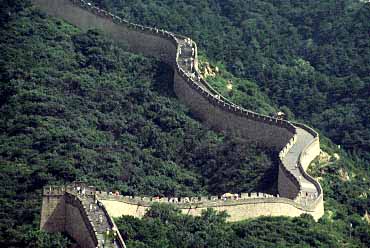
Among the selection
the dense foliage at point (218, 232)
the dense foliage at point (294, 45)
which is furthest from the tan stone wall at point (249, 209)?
the dense foliage at point (294, 45)

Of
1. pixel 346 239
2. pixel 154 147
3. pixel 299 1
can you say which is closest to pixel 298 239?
pixel 346 239

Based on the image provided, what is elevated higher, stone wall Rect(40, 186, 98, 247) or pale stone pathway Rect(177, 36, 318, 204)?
pale stone pathway Rect(177, 36, 318, 204)

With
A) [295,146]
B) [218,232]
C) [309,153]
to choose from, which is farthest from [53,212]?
[295,146]

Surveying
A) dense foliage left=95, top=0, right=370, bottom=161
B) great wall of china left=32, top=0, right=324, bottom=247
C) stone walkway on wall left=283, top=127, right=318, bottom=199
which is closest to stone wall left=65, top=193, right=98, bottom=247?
great wall of china left=32, top=0, right=324, bottom=247

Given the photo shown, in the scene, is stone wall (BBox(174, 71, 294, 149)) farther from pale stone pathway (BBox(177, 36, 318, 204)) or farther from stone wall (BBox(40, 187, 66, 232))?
stone wall (BBox(40, 187, 66, 232))

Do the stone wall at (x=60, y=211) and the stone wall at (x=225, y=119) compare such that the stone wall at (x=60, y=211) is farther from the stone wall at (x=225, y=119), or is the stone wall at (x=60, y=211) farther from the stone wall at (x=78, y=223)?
the stone wall at (x=225, y=119)

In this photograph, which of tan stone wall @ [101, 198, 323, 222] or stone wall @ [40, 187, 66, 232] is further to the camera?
tan stone wall @ [101, 198, 323, 222]

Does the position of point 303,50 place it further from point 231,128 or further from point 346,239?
point 346,239

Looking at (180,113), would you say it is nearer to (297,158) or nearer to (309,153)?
(309,153)
